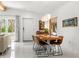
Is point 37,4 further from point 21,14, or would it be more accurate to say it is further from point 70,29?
point 21,14

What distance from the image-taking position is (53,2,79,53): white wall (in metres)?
7.08

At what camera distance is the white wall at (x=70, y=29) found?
7.08 m

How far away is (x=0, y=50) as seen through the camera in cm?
668

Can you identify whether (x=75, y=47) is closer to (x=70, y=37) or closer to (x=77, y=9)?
(x=70, y=37)

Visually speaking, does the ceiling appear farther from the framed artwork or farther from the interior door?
the interior door

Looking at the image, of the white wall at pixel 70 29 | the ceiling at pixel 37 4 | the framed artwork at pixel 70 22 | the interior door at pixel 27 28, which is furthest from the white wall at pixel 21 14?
the framed artwork at pixel 70 22

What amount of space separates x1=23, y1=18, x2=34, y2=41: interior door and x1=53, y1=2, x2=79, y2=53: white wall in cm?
403

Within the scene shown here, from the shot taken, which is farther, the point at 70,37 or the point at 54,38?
the point at 70,37

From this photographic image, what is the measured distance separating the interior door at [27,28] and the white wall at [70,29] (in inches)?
159

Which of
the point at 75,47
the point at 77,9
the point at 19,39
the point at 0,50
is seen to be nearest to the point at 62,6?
the point at 77,9

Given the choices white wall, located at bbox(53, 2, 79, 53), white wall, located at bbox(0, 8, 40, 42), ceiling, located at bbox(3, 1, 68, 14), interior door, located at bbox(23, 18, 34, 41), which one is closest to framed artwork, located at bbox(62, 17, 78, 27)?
white wall, located at bbox(53, 2, 79, 53)

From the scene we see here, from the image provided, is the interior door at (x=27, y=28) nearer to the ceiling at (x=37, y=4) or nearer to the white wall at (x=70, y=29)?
the ceiling at (x=37, y=4)

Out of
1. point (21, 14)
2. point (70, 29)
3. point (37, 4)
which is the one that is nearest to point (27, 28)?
point (21, 14)

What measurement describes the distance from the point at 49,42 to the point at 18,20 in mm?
6182
